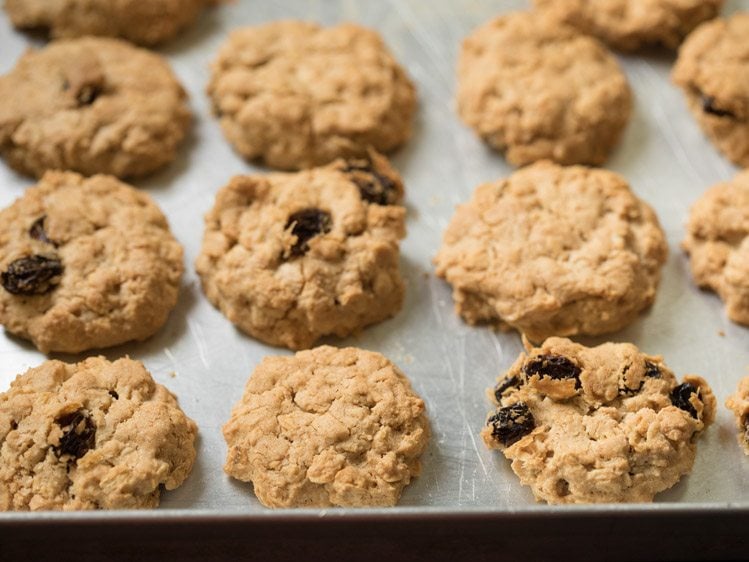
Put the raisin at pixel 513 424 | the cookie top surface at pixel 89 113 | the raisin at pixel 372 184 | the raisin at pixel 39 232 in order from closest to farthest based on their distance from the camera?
the raisin at pixel 513 424 → the raisin at pixel 39 232 → the raisin at pixel 372 184 → the cookie top surface at pixel 89 113

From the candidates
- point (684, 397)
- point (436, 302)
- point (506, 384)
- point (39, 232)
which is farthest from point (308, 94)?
point (684, 397)

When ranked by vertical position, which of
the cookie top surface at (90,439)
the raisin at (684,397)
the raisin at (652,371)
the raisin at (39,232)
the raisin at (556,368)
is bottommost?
the cookie top surface at (90,439)

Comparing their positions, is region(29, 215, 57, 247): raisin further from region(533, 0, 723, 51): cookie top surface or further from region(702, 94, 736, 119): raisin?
region(702, 94, 736, 119): raisin

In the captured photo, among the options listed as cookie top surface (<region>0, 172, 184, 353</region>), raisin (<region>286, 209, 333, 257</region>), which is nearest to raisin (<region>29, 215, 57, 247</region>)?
cookie top surface (<region>0, 172, 184, 353</region>)

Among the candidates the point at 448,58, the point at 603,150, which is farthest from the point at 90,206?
Answer: the point at 603,150

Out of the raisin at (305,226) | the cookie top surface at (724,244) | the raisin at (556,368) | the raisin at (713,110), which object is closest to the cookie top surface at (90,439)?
the raisin at (305,226)

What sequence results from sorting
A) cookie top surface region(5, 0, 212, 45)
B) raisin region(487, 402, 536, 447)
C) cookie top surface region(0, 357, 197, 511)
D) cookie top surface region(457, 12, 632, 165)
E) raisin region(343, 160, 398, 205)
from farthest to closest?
cookie top surface region(5, 0, 212, 45) < cookie top surface region(457, 12, 632, 165) < raisin region(343, 160, 398, 205) < raisin region(487, 402, 536, 447) < cookie top surface region(0, 357, 197, 511)

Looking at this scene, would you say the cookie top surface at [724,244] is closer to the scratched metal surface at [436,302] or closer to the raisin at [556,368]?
the scratched metal surface at [436,302]
